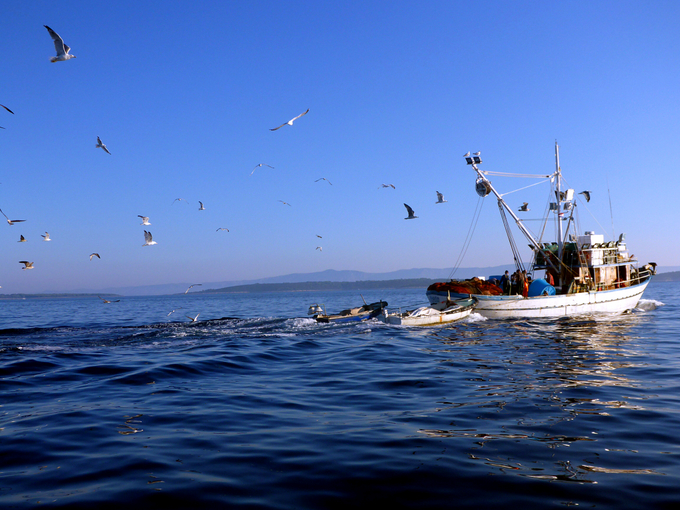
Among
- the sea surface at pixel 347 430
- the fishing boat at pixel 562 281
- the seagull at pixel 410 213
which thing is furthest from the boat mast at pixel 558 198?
the sea surface at pixel 347 430

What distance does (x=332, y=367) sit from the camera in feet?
57.5

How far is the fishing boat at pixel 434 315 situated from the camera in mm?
31906

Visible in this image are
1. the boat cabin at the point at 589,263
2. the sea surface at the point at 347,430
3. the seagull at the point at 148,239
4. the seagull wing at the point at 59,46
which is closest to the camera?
the sea surface at the point at 347,430

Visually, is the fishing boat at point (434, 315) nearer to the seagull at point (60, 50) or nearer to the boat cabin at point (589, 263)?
the boat cabin at point (589, 263)

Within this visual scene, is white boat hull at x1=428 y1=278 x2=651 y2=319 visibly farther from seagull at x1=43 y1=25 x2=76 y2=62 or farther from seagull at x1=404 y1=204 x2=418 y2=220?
seagull at x1=43 y1=25 x2=76 y2=62

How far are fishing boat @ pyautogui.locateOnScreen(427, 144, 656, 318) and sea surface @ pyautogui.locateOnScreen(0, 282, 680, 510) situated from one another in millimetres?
14804

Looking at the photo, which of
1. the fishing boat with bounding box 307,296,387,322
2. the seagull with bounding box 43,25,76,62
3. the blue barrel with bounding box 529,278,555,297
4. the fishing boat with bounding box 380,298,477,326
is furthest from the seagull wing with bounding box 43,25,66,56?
the blue barrel with bounding box 529,278,555,297

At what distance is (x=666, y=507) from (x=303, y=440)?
18.7 ft

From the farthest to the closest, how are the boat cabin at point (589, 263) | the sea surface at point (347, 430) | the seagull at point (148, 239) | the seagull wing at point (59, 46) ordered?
the boat cabin at point (589, 263) → the seagull at point (148, 239) → the seagull wing at point (59, 46) → the sea surface at point (347, 430)

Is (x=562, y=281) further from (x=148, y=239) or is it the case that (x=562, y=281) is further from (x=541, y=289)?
(x=148, y=239)

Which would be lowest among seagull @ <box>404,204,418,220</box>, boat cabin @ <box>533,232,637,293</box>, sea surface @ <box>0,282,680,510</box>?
sea surface @ <box>0,282,680,510</box>

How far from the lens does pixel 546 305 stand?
115 ft

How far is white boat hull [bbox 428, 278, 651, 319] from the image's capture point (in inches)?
1366

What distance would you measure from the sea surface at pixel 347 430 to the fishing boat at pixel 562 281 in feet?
48.6
